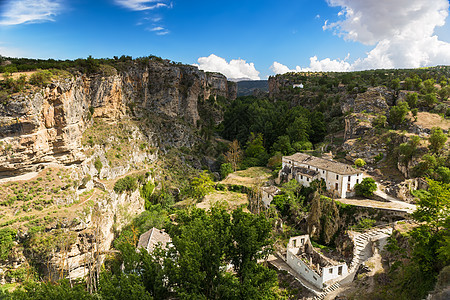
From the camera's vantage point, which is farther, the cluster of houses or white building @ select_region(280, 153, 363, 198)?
white building @ select_region(280, 153, 363, 198)

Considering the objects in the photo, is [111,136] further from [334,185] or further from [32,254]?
[334,185]

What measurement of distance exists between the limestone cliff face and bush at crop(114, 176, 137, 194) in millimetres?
5872

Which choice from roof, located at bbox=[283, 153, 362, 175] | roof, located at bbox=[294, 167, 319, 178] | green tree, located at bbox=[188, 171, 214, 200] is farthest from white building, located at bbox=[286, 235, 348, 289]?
green tree, located at bbox=[188, 171, 214, 200]

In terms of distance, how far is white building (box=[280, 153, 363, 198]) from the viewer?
2972 centimetres

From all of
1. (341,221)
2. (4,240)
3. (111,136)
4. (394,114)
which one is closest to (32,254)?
(4,240)

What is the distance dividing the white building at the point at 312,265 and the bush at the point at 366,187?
397 inches

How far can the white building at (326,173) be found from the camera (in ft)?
97.5

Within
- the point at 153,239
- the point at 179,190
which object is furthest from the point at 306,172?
the point at 179,190

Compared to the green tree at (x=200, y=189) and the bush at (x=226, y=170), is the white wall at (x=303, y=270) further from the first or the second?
the bush at (x=226, y=170)

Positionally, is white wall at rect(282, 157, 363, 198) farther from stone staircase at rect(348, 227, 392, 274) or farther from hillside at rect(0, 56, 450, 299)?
stone staircase at rect(348, 227, 392, 274)

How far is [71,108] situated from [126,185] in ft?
42.1

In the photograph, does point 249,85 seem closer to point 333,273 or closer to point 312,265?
point 312,265

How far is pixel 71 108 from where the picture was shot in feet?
111

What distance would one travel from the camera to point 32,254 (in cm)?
2372
